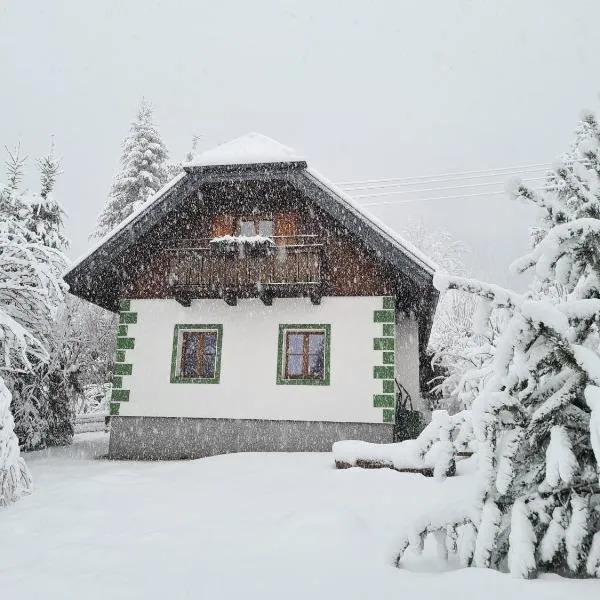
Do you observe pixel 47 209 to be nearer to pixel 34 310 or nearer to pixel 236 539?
pixel 34 310

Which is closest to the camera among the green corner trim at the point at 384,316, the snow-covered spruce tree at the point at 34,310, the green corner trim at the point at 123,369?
the snow-covered spruce tree at the point at 34,310

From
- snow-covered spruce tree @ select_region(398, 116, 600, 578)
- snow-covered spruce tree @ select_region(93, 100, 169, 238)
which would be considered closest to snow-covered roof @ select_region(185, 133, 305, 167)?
snow-covered spruce tree @ select_region(398, 116, 600, 578)

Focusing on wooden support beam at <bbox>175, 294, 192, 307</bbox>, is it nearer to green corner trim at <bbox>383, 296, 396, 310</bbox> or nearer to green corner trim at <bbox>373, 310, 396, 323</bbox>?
green corner trim at <bbox>373, 310, 396, 323</bbox>

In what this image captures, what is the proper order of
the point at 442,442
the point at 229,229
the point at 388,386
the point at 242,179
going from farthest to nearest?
1. the point at 229,229
2. the point at 242,179
3. the point at 388,386
4. the point at 442,442

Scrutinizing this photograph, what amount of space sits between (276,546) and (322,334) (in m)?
7.31

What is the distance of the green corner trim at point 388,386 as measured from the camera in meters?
11.4

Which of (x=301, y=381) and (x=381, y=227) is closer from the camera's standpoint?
(x=381, y=227)

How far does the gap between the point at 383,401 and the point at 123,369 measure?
5755 millimetres

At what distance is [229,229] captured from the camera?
513 inches

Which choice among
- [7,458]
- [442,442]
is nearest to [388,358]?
[7,458]

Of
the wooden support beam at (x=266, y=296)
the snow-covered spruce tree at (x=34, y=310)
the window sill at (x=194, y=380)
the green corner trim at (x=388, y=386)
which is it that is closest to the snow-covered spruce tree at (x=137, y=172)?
the snow-covered spruce tree at (x=34, y=310)

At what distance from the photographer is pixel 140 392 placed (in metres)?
12.3

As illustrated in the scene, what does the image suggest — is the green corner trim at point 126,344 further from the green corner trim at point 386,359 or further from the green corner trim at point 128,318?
the green corner trim at point 386,359

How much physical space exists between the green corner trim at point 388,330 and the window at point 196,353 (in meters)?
3.56
